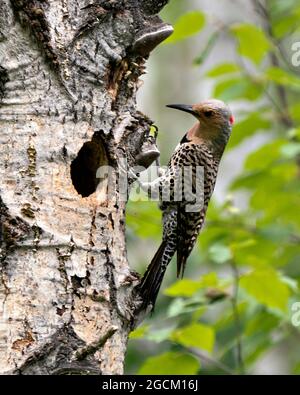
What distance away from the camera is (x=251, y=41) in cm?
532

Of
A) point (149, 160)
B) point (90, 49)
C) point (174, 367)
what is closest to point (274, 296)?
point (174, 367)

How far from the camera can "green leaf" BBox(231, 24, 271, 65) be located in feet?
17.3

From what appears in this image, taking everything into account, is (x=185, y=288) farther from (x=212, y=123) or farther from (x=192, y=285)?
(x=212, y=123)

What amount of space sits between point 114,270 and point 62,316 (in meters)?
0.35

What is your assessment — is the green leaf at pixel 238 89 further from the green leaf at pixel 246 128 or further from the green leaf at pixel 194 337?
the green leaf at pixel 194 337

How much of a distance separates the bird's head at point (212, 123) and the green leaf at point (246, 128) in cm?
13

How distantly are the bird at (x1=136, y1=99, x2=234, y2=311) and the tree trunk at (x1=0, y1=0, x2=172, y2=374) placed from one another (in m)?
1.27

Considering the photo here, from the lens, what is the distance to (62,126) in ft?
11.9

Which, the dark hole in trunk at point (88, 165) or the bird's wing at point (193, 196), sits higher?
the bird's wing at point (193, 196)

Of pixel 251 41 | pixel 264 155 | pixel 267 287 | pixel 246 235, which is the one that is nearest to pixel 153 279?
pixel 267 287

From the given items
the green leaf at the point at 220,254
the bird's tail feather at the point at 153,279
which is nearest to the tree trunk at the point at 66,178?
the bird's tail feather at the point at 153,279

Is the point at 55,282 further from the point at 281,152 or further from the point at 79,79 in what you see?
the point at 281,152

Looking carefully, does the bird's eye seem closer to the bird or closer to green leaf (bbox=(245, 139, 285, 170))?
the bird

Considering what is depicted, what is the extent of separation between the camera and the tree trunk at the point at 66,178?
3.35m
